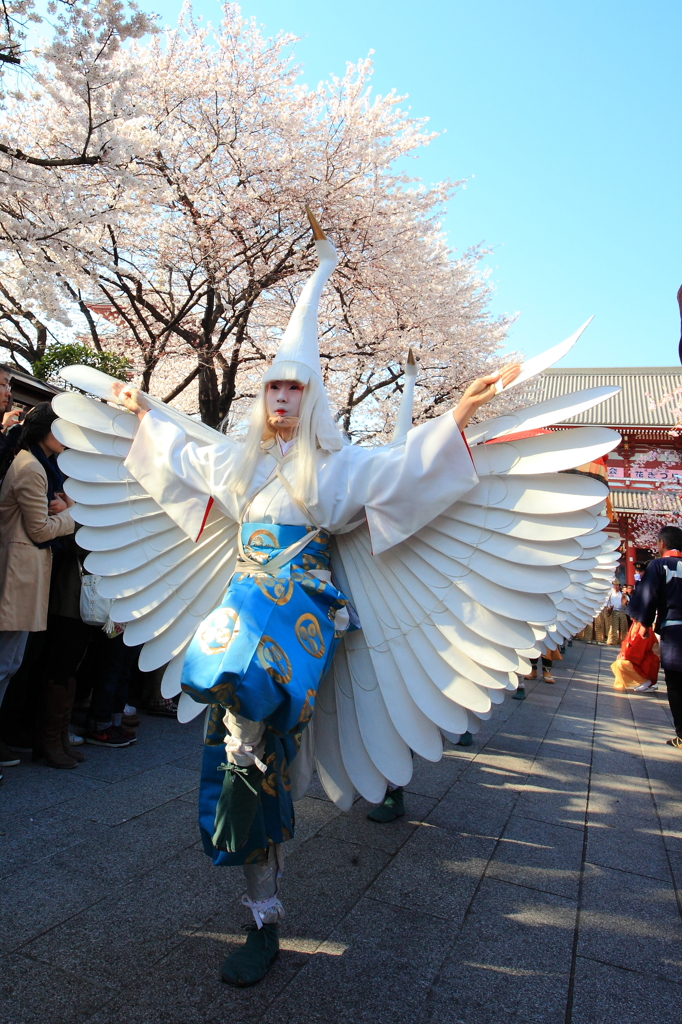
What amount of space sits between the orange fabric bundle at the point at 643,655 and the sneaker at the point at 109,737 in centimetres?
702

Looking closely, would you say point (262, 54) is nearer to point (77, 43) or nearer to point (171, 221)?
point (171, 221)

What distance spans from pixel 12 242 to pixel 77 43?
1775 millimetres

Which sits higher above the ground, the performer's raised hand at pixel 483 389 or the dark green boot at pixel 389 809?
the performer's raised hand at pixel 483 389

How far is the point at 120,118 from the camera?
247 inches

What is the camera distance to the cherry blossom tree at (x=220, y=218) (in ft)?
23.6

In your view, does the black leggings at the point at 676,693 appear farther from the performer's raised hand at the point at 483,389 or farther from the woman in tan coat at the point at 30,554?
the woman in tan coat at the point at 30,554

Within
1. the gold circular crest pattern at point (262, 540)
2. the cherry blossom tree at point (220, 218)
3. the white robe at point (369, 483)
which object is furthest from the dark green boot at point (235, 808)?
the cherry blossom tree at point (220, 218)

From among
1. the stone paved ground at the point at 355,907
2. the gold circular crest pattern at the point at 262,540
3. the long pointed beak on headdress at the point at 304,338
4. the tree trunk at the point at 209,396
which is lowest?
the stone paved ground at the point at 355,907

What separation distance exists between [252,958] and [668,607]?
15.1ft

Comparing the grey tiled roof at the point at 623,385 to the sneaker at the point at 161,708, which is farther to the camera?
the grey tiled roof at the point at 623,385

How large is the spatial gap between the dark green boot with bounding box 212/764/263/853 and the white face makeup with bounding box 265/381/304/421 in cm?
117

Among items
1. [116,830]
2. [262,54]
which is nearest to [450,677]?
[116,830]

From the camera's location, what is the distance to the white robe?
215cm

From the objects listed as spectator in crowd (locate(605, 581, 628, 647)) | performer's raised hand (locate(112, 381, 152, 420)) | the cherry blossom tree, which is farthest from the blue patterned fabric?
spectator in crowd (locate(605, 581, 628, 647))
